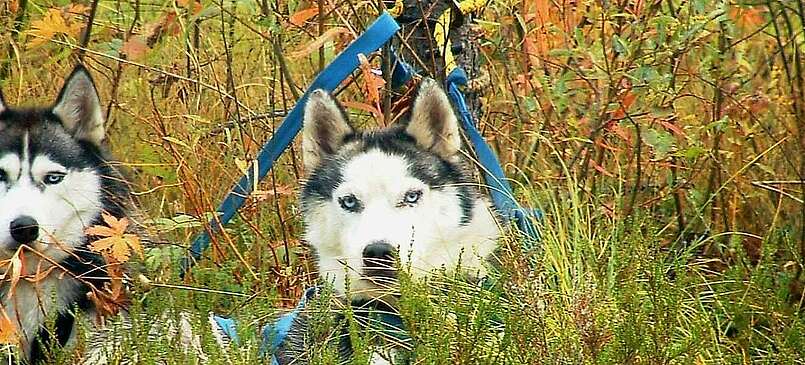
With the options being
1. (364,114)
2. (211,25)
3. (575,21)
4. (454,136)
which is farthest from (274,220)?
(211,25)

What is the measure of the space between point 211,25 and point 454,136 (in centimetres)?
258

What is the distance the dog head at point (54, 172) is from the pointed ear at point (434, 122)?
3.18 ft

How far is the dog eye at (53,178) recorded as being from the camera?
3.16 meters

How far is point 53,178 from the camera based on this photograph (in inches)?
125

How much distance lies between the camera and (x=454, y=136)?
301cm

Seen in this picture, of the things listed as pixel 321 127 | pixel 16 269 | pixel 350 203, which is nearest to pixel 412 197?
pixel 350 203

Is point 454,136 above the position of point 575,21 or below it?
below

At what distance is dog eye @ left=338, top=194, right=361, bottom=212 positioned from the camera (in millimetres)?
2859

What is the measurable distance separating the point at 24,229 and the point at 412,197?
106cm

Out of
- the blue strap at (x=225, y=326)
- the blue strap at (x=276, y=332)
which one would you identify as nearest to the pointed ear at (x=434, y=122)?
the blue strap at (x=276, y=332)

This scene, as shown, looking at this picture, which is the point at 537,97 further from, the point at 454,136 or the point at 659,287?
the point at 659,287

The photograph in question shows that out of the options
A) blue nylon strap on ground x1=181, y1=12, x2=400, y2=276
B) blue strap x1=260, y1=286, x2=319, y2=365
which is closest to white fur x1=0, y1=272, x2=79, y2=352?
blue nylon strap on ground x1=181, y1=12, x2=400, y2=276

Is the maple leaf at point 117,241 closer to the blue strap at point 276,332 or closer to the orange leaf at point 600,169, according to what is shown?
the blue strap at point 276,332

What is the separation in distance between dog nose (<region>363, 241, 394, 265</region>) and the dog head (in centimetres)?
88
